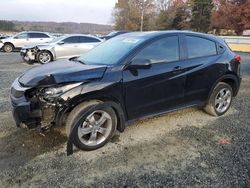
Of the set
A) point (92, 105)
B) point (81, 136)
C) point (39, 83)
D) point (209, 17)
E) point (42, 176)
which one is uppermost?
point (209, 17)

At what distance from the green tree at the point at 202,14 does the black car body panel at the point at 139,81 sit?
49403 mm

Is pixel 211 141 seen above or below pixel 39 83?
below

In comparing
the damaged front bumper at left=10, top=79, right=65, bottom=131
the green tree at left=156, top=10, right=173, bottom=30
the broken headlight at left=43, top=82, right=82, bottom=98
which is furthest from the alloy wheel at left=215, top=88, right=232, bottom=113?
the green tree at left=156, top=10, right=173, bottom=30

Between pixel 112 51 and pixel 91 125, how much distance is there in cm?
129

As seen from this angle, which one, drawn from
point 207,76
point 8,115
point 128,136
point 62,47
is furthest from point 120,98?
point 62,47

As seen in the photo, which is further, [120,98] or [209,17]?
[209,17]

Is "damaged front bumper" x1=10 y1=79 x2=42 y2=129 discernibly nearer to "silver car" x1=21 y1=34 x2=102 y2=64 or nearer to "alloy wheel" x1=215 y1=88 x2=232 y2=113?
"alloy wheel" x1=215 y1=88 x2=232 y2=113

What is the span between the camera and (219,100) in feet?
16.3

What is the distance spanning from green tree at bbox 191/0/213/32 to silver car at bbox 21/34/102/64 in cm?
4253

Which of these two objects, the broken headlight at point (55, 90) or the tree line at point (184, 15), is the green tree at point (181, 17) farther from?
the broken headlight at point (55, 90)

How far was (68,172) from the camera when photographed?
306 centimetres

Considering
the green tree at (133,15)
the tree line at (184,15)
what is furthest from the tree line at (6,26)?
the green tree at (133,15)

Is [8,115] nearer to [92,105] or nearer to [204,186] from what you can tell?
[92,105]

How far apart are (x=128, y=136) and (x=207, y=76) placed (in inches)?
70.4
